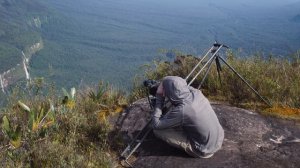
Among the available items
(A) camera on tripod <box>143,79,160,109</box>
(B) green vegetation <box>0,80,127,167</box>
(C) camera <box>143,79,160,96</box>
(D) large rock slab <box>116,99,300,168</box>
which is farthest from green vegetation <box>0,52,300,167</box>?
(C) camera <box>143,79,160,96</box>

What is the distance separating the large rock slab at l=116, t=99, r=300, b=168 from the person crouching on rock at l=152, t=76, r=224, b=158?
5.8 inches

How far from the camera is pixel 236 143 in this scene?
5691mm

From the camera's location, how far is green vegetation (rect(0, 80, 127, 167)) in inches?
188

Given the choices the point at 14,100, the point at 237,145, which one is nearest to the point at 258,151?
the point at 237,145

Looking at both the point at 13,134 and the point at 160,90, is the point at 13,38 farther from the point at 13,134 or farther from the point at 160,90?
the point at 160,90

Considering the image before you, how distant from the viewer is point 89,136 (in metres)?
5.59

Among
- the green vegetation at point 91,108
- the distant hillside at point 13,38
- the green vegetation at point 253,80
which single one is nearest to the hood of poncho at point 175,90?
the green vegetation at point 91,108

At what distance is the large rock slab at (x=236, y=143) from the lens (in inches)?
205

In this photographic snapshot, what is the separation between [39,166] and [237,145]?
241 cm

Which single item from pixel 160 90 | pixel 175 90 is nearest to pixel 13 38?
pixel 160 90

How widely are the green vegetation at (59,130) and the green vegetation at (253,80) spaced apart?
122cm

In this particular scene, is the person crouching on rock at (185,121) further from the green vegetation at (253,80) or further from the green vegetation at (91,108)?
the green vegetation at (253,80)

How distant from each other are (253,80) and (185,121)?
2.25 metres

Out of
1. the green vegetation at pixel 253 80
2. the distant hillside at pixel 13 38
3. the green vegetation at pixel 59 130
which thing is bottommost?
the distant hillside at pixel 13 38
